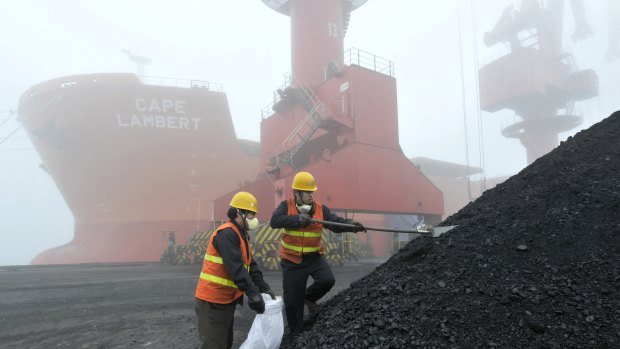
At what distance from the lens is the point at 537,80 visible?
35.0 meters

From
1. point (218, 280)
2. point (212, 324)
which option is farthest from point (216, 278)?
point (212, 324)

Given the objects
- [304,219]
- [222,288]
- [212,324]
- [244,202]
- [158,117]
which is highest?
[158,117]

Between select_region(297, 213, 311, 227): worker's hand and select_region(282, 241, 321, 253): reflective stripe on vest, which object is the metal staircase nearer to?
select_region(282, 241, 321, 253): reflective stripe on vest

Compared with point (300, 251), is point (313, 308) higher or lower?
lower

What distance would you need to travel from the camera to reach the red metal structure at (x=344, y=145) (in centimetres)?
1193

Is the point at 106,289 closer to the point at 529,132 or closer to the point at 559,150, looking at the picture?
the point at 559,150

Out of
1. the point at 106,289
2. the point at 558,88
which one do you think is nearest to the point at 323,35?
the point at 106,289

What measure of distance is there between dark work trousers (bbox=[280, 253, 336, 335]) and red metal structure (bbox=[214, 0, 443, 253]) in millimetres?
7888

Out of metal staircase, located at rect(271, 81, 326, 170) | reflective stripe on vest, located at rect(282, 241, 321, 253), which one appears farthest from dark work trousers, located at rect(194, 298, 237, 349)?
metal staircase, located at rect(271, 81, 326, 170)

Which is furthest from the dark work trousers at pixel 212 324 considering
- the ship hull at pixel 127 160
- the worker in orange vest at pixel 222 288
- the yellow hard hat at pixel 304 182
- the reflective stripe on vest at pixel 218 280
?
the ship hull at pixel 127 160

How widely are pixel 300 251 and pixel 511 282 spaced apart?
175 cm

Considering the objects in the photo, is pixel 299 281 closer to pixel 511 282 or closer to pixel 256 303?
pixel 256 303

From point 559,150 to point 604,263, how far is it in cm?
248

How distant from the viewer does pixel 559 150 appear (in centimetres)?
494
